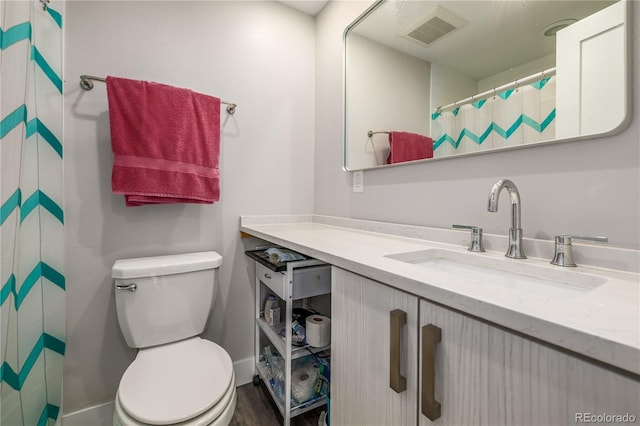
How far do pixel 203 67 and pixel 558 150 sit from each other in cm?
157

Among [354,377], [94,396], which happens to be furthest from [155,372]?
[354,377]

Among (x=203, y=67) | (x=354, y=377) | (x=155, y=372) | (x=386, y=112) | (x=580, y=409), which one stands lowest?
(x=155, y=372)

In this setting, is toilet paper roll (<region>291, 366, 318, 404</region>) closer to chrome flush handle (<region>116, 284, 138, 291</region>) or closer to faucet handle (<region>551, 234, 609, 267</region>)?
Result: chrome flush handle (<region>116, 284, 138, 291</region>)

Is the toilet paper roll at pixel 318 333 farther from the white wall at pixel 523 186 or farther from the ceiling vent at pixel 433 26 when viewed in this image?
the ceiling vent at pixel 433 26

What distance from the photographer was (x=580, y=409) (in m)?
0.36

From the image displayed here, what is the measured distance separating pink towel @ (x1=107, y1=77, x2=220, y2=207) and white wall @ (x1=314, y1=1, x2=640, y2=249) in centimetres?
71

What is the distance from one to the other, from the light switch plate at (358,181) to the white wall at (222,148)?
40 cm

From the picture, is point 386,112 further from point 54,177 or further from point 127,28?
point 54,177

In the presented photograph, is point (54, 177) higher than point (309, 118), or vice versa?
point (309, 118)

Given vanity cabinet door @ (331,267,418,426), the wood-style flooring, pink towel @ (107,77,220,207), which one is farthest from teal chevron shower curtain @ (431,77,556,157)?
the wood-style flooring

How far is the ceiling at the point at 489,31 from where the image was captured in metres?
0.81

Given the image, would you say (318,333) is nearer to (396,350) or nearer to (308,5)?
(396,350)

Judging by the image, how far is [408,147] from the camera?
1225 millimetres

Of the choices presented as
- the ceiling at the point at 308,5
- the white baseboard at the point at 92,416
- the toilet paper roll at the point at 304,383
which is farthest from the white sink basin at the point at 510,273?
the ceiling at the point at 308,5
